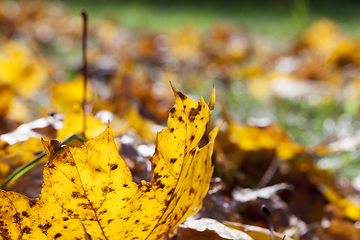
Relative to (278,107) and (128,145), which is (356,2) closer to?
(278,107)

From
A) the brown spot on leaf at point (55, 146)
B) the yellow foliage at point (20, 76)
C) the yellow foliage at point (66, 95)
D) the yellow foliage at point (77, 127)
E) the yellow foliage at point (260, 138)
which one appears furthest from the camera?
the yellow foliage at point (20, 76)

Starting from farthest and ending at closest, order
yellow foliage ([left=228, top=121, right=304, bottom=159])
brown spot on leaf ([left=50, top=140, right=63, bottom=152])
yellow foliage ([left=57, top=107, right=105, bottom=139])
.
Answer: yellow foliage ([left=228, top=121, right=304, bottom=159])
yellow foliage ([left=57, top=107, right=105, bottom=139])
brown spot on leaf ([left=50, top=140, right=63, bottom=152])

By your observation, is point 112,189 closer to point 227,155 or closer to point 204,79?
point 227,155

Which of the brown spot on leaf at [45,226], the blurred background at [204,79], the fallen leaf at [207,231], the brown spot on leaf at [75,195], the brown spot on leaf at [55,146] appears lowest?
the blurred background at [204,79]

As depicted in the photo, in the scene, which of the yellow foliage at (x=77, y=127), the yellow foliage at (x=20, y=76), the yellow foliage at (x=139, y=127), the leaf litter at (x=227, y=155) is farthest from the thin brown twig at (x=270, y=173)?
the yellow foliage at (x=20, y=76)

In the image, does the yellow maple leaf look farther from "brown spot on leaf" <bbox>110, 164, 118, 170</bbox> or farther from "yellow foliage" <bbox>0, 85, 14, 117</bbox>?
"yellow foliage" <bbox>0, 85, 14, 117</bbox>

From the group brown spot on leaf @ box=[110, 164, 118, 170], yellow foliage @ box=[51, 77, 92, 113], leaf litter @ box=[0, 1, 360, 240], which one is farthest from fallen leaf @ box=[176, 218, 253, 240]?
yellow foliage @ box=[51, 77, 92, 113]

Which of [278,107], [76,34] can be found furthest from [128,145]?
[76,34]

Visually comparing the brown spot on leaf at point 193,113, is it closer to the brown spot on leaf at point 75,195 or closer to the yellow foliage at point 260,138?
the brown spot on leaf at point 75,195

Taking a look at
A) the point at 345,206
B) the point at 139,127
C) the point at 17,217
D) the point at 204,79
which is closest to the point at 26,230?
the point at 17,217
